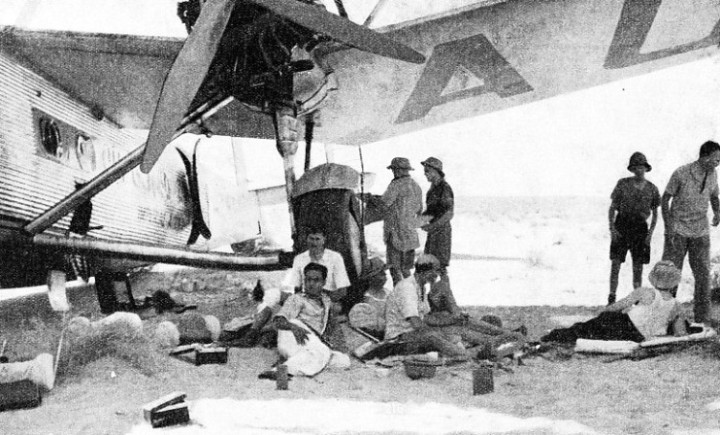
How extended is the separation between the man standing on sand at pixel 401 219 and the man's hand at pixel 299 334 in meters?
2.10

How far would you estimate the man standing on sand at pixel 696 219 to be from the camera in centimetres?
521

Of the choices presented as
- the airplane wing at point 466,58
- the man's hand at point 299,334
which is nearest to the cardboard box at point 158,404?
the man's hand at point 299,334

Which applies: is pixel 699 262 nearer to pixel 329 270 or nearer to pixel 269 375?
pixel 329 270

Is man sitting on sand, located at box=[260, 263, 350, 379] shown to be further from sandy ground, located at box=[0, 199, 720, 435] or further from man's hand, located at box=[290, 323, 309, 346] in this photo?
sandy ground, located at box=[0, 199, 720, 435]

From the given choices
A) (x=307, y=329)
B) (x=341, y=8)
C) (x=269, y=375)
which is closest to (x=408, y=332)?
(x=307, y=329)

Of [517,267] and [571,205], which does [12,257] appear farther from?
[571,205]

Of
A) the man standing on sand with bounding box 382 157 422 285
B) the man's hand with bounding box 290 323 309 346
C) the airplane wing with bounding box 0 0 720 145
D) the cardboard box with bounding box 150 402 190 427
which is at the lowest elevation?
the cardboard box with bounding box 150 402 190 427

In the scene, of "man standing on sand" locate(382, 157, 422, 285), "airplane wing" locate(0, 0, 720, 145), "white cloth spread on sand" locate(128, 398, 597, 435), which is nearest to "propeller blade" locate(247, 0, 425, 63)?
"airplane wing" locate(0, 0, 720, 145)

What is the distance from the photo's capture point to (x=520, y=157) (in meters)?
26.6

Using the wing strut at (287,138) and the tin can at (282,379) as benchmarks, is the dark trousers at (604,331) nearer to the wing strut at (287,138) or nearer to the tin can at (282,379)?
the tin can at (282,379)

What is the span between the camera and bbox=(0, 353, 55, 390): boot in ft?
10.8

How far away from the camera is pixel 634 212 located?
19.4 feet

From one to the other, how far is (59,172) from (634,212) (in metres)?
5.55

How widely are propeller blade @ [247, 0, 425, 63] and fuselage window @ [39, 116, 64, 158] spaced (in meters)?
2.30
